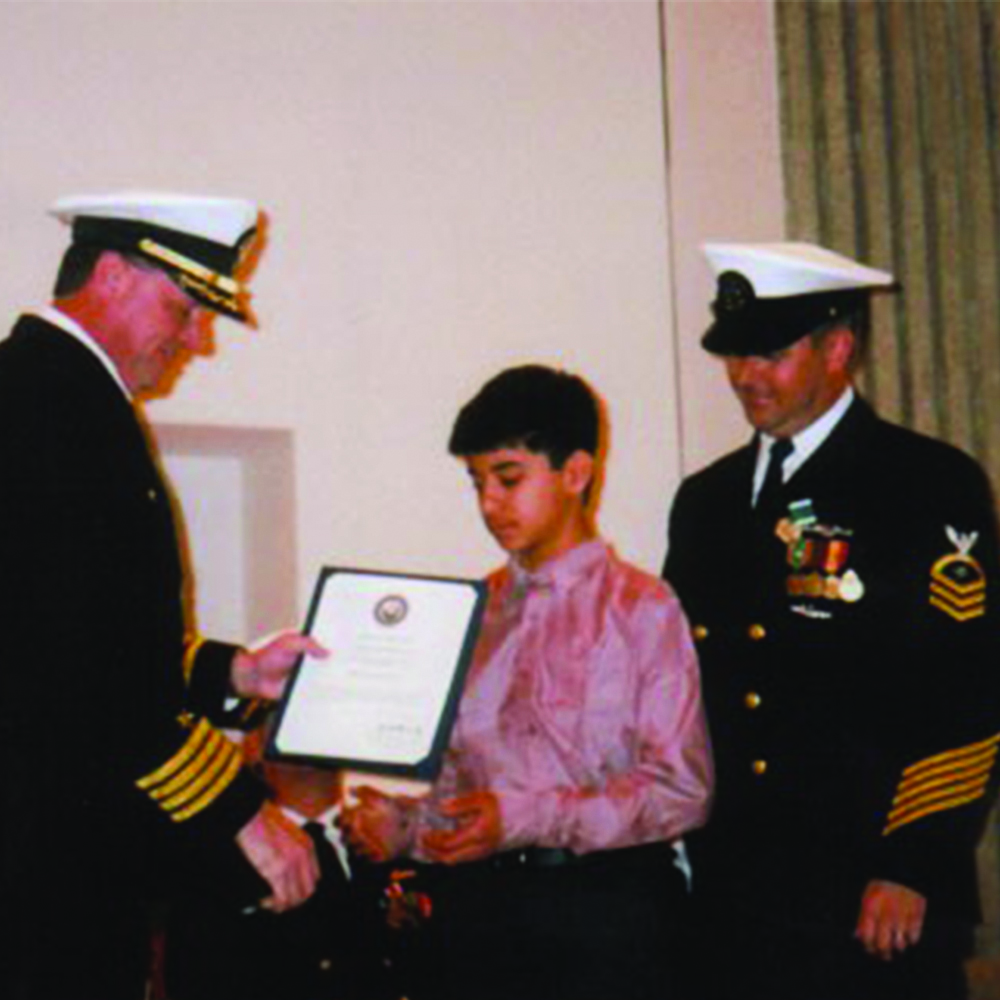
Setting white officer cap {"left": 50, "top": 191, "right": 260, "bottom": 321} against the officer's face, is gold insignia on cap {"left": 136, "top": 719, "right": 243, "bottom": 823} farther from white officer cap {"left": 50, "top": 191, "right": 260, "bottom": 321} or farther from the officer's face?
the officer's face

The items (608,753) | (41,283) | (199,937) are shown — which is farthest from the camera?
(41,283)

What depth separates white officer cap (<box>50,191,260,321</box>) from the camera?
2.43 metres

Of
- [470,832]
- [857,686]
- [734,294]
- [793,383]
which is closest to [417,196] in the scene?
[734,294]

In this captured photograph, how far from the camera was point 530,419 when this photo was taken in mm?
2668

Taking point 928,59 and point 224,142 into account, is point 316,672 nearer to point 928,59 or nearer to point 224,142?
point 224,142

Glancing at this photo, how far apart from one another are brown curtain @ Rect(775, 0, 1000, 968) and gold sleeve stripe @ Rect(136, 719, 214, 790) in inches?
74.3

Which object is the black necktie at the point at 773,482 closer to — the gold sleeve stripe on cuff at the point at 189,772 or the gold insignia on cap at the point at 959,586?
the gold insignia on cap at the point at 959,586

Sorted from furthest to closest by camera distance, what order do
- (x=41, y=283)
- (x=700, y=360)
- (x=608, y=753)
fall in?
(x=700, y=360) < (x=41, y=283) < (x=608, y=753)

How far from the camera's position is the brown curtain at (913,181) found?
374 cm

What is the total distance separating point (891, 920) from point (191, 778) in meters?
0.95

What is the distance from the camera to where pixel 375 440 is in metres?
3.34

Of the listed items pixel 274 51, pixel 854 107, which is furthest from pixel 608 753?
pixel 854 107

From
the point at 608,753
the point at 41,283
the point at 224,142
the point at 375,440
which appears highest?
the point at 224,142

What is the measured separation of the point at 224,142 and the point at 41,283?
0.41 m
